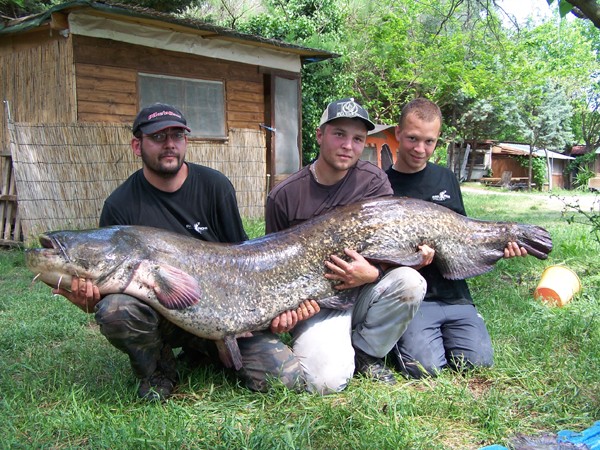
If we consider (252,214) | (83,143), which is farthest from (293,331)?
(252,214)

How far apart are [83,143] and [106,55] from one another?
1657mm

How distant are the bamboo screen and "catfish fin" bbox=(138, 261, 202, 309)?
18.4ft

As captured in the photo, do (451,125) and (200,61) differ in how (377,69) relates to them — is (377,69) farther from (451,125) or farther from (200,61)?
(200,61)

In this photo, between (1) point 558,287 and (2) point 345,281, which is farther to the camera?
(1) point 558,287

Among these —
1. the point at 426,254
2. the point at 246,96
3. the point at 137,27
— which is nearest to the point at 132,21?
the point at 137,27

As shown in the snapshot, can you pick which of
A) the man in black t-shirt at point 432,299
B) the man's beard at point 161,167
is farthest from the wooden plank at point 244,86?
the man's beard at point 161,167

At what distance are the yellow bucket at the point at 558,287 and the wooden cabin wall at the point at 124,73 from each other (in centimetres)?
708

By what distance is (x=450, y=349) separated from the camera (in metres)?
3.75

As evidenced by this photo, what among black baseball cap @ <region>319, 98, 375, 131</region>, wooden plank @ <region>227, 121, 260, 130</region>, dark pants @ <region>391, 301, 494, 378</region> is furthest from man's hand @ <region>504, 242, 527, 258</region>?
wooden plank @ <region>227, 121, 260, 130</region>

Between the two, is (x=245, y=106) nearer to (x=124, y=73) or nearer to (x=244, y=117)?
(x=244, y=117)

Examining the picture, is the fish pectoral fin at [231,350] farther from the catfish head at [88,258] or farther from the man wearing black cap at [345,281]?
the catfish head at [88,258]

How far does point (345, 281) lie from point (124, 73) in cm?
729

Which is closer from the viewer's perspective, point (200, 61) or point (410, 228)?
point (410, 228)

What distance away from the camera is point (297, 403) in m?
3.15
